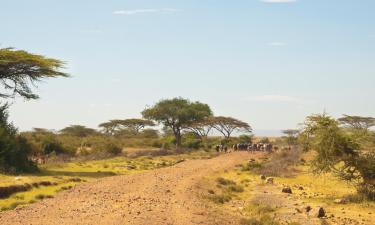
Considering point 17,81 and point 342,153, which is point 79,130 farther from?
point 342,153

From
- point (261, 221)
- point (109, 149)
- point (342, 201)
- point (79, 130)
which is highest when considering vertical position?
point (79, 130)

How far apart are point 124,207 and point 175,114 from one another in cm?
6131

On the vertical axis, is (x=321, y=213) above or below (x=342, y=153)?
below

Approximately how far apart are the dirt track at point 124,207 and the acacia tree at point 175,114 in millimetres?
52277

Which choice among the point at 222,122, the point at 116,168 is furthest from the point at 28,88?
the point at 222,122

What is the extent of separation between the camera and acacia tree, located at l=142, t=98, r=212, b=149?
81312mm

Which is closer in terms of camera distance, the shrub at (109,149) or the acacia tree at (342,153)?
the acacia tree at (342,153)

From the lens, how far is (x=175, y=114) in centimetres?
8081

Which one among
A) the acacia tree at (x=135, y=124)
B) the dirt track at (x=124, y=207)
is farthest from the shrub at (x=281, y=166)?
the acacia tree at (x=135, y=124)

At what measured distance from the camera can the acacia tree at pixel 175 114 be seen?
81312 mm

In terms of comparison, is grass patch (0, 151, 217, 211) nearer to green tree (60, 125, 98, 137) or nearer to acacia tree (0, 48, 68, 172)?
acacia tree (0, 48, 68, 172)

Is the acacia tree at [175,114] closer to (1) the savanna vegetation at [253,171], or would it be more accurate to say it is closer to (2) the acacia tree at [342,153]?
(1) the savanna vegetation at [253,171]

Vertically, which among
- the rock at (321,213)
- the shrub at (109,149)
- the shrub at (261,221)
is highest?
the shrub at (109,149)

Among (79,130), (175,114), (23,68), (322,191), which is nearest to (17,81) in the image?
(23,68)
